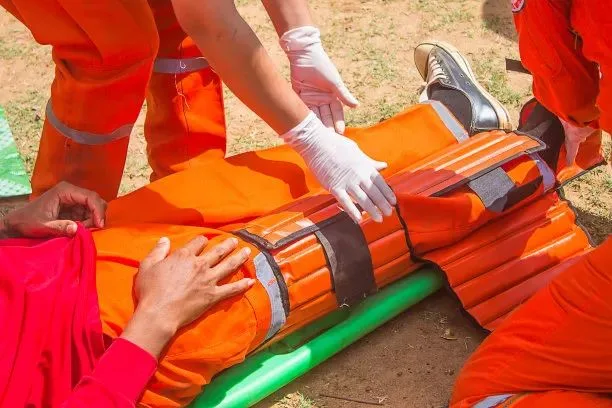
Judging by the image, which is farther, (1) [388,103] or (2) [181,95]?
(1) [388,103]

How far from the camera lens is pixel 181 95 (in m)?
2.39

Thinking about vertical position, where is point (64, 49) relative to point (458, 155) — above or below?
above

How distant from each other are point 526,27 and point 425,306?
78 centimetres

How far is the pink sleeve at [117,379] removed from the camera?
1511 millimetres

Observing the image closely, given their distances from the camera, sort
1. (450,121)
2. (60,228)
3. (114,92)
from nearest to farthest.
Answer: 1. (60,228)
2. (114,92)
3. (450,121)

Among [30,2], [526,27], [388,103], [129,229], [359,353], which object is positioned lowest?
[359,353]

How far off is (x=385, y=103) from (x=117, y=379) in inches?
67.0

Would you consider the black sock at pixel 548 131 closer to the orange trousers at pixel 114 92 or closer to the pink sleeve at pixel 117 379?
the orange trousers at pixel 114 92

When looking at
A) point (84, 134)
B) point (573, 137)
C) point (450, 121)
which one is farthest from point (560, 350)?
point (84, 134)

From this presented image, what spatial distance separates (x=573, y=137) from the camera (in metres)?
2.17

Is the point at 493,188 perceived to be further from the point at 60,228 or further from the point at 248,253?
the point at 60,228

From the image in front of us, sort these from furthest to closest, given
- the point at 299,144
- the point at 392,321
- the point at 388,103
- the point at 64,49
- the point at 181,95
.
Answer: the point at 388,103
the point at 181,95
the point at 392,321
the point at 64,49
the point at 299,144

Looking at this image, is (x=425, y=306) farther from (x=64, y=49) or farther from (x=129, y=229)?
(x=64, y=49)

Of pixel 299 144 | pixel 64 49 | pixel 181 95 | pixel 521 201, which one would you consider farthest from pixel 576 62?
pixel 64 49
